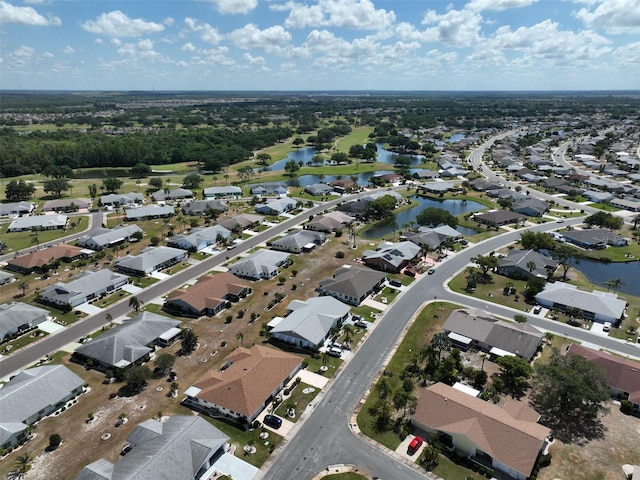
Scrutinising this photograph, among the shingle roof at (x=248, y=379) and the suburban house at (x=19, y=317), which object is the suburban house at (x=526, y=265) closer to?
the shingle roof at (x=248, y=379)

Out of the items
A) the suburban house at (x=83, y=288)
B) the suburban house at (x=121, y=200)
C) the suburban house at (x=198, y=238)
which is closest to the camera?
the suburban house at (x=83, y=288)

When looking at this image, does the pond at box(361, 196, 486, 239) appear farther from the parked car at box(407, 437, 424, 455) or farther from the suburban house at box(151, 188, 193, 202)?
the suburban house at box(151, 188, 193, 202)

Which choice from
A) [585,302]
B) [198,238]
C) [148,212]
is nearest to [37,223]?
[148,212]

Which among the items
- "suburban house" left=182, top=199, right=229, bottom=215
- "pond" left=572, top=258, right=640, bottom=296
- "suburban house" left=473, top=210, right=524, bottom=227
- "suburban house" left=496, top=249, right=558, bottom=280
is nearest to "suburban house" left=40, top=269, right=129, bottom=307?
"suburban house" left=182, top=199, right=229, bottom=215

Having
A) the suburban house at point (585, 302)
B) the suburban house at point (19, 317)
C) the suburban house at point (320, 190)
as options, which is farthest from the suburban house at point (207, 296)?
the suburban house at point (320, 190)

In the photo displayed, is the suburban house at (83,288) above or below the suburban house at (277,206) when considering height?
below

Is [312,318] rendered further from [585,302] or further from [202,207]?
[202,207]
